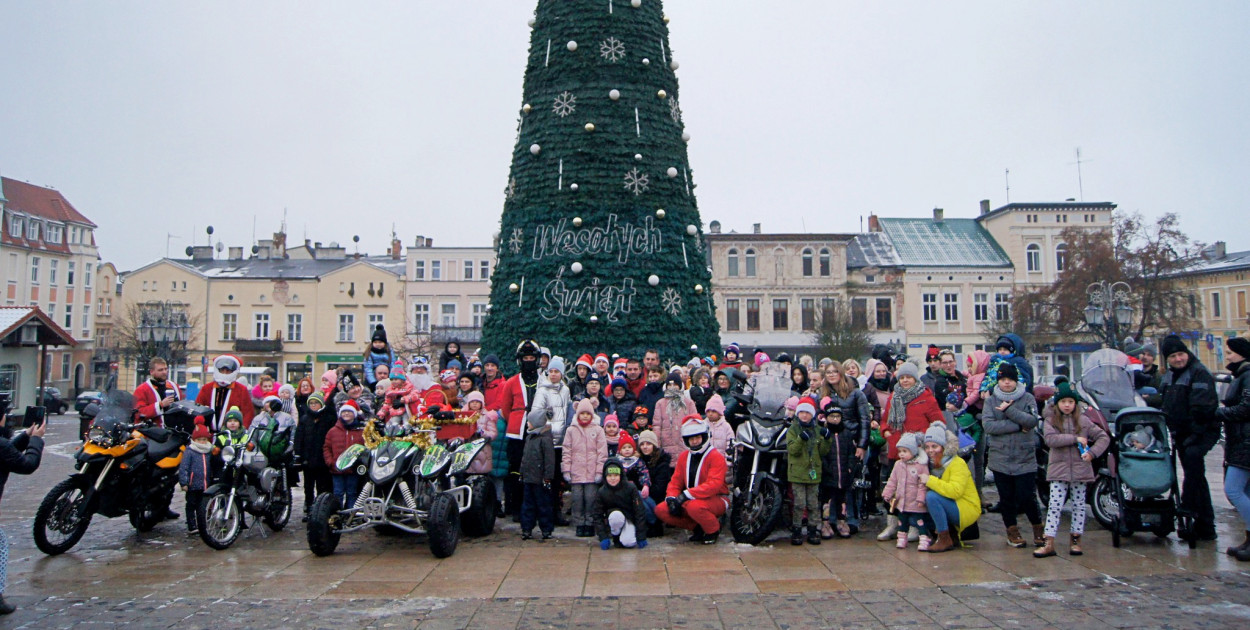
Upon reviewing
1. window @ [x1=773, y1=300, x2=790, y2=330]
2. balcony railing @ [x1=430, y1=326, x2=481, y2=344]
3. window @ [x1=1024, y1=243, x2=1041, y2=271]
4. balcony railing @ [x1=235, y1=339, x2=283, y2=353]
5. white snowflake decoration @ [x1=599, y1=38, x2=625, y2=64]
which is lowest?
balcony railing @ [x1=235, y1=339, x2=283, y2=353]

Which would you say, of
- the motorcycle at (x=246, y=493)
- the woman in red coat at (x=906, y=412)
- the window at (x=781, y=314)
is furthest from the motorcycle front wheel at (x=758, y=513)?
the window at (x=781, y=314)

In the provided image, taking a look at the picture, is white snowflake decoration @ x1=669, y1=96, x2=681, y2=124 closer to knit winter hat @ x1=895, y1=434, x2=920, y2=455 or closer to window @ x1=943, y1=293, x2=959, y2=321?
knit winter hat @ x1=895, y1=434, x2=920, y2=455

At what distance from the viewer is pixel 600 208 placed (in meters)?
11.3

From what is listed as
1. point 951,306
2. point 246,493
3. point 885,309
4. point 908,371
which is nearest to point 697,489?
point 908,371

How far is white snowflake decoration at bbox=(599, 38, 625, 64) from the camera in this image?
11594mm

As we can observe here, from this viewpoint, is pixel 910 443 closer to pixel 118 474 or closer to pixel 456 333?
pixel 118 474

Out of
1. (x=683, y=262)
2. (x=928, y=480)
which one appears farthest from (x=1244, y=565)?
(x=683, y=262)

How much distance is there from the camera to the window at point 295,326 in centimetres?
4991

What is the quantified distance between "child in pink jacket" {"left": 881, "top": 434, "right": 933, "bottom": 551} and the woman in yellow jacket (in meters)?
0.08

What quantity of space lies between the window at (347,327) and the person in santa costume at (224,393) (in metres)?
42.4

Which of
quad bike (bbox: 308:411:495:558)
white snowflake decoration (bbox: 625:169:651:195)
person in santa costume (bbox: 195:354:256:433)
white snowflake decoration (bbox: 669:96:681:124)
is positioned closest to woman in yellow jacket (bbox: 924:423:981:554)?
quad bike (bbox: 308:411:495:558)

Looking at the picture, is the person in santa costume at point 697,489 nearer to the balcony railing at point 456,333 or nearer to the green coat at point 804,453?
the green coat at point 804,453

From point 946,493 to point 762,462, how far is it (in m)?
1.65

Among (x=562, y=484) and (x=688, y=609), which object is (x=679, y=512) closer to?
(x=562, y=484)
